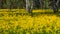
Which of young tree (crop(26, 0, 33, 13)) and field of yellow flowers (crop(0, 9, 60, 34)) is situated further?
young tree (crop(26, 0, 33, 13))

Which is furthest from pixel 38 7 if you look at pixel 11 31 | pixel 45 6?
pixel 11 31

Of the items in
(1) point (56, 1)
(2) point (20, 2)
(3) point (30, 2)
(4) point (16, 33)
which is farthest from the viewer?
(2) point (20, 2)

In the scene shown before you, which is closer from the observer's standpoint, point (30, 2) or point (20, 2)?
point (30, 2)

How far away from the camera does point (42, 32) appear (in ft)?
34.2

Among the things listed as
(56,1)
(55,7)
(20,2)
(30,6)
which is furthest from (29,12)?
(20,2)

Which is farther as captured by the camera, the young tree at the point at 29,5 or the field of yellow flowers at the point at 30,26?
the young tree at the point at 29,5

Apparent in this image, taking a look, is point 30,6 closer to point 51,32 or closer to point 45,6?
point 51,32

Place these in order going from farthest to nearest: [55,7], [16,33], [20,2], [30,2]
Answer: [20,2], [55,7], [30,2], [16,33]

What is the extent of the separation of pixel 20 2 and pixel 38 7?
4262 millimetres

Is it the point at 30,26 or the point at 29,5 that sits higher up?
the point at 30,26

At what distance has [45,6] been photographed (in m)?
47.7

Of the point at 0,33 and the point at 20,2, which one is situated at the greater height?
the point at 0,33

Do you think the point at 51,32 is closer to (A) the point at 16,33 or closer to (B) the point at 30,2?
(A) the point at 16,33

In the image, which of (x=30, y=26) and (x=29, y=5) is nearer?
(x=30, y=26)
